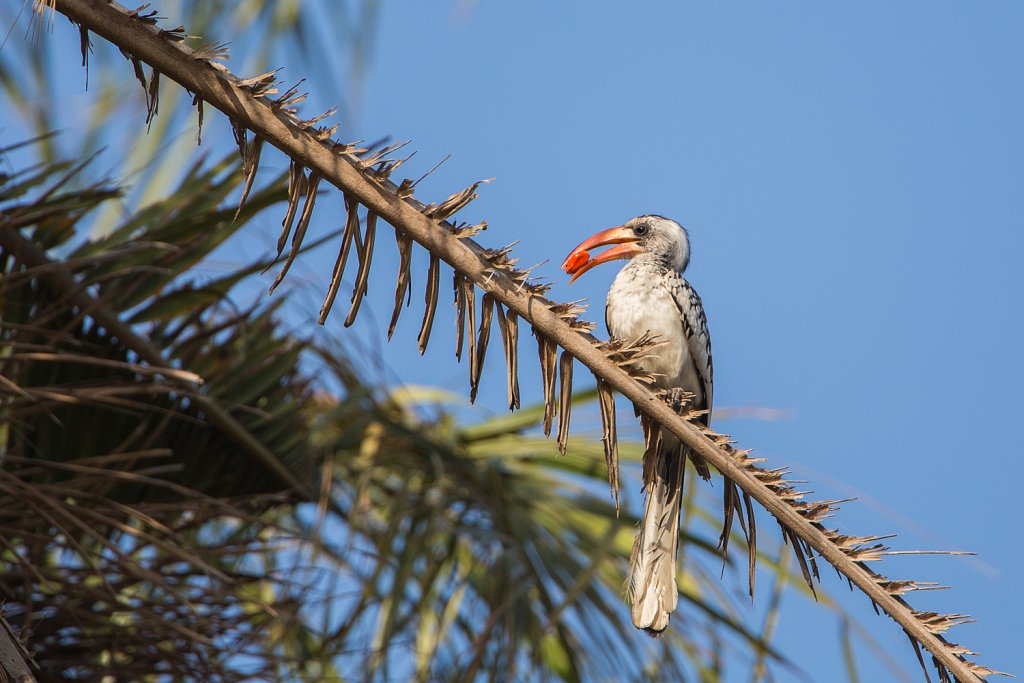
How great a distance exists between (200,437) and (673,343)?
181 cm

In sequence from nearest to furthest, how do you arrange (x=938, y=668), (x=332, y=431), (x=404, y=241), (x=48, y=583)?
(x=938, y=668), (x=404, y=241), (x=48, y=583), (x=332, y=431)

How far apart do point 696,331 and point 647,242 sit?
711mm

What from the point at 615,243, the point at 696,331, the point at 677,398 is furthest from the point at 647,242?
the point at 677,398

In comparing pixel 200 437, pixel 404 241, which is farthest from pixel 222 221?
pixel 404 241

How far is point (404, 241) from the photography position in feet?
8.60

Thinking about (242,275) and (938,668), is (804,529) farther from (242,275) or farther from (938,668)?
(242,275)

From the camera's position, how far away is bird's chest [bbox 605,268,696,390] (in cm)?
446

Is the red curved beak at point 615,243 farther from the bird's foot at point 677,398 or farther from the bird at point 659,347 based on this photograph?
the bird's foot at point 677,398

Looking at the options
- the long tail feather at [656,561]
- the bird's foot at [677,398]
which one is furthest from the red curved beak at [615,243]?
the long tail feather at [656,561]

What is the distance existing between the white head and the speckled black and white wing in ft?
0.88

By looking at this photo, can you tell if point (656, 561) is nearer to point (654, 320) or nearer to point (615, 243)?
point (654, 320)

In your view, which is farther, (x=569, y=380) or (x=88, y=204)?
(x=88, y=204)

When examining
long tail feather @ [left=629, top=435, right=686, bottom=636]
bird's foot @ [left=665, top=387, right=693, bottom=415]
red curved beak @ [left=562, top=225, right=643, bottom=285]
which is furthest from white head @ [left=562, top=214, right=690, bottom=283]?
long tail feather @ [left=629, top=435, right=686, bottom=636]

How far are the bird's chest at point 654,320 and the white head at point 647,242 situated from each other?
0.95 feet
